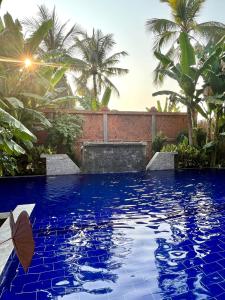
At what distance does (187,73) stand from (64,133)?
237 inches

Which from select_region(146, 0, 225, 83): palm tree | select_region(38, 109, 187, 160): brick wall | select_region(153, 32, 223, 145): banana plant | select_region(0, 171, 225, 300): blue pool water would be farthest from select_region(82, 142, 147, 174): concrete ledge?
select_region(0, 171, 225, 300): blue pool water

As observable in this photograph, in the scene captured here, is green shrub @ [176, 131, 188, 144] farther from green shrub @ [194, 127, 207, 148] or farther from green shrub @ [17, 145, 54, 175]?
green shrub @ [17, 145, 54, 175]

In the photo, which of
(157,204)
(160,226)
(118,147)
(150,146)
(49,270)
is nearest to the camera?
(49,270)

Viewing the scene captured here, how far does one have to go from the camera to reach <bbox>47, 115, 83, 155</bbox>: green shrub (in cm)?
1190

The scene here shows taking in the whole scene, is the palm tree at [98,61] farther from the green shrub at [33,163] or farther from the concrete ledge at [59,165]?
the green shrub at [33,163]

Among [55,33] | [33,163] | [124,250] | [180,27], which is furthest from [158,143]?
[55,33]

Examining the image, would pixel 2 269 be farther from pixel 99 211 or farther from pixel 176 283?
pixel 99 211

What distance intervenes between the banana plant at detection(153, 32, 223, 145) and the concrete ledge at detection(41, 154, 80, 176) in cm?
500

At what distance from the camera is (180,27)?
50.1 ft

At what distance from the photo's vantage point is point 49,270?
2.97 metres

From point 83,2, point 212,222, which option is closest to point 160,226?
point 212,222

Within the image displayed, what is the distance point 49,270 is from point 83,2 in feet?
27.7

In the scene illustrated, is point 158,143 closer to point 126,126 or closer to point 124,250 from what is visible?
point 126,126

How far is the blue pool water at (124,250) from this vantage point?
2547 millimetres
